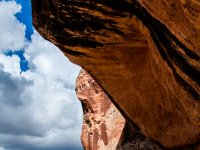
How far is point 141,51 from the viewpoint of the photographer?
911cm

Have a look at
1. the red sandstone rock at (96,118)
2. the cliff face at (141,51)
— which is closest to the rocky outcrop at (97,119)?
the red sandstone rock at (96,118)

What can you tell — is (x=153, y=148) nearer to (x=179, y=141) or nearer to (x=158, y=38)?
(x=179, y=141)

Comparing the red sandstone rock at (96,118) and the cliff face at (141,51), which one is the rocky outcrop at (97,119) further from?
the cliff face at (141,51)

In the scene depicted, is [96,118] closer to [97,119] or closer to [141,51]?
[97,119]

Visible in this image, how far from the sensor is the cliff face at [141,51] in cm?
602

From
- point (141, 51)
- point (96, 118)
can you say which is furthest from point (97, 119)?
point (141, 51)

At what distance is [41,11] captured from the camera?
755 cm

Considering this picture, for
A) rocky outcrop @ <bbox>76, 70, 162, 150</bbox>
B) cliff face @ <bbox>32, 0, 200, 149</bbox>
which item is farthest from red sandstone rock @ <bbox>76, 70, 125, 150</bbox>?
cliff face @ <bbox>32, 0, 200, 149</bbox>

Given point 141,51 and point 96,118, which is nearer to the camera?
point 141,51

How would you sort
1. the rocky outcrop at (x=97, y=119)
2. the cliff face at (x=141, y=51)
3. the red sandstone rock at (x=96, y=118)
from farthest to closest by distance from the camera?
1. the red sandstone rock at (x=96, y=118)
2. the rocky outcrop at (x=97, y=119)
3. the cliff face at (x=141, y=51)

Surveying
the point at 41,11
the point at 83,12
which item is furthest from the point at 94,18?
the point at 41,11

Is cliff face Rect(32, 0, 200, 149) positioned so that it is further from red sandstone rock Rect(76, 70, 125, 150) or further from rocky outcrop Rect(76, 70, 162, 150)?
red sandstone rock Rect(76, 70, 125, 150)

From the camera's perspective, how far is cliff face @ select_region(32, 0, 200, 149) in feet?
19.7

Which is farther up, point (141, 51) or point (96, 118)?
point (96, 118)
